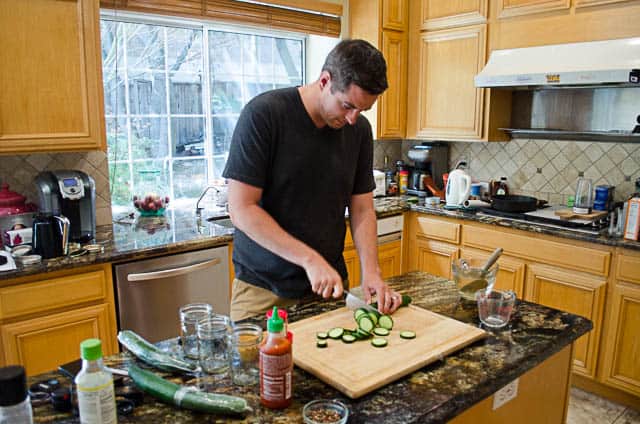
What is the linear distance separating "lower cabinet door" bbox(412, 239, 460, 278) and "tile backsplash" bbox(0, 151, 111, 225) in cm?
198

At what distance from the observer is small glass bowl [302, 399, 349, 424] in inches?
37.0

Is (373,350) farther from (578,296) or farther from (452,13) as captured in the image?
(452,13)

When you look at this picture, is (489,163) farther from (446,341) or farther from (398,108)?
(446,341)

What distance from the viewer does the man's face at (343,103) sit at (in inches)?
57.3

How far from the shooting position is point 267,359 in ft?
3.18

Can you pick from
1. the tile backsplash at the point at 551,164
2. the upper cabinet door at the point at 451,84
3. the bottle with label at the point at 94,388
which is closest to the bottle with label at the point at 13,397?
the bottle with label at the point at 94,388

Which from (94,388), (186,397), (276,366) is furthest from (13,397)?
(276,366)

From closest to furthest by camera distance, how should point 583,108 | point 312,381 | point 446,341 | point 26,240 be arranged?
1. point 312,381
2. point 446,341
3. point 26,240
4. point 583,108

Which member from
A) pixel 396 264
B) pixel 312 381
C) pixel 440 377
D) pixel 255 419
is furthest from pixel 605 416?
pixel 255 419

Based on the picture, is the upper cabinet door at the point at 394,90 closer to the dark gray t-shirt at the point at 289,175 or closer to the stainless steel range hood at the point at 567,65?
the stainless steel range hood at the point at 567,65

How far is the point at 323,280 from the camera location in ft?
4.48

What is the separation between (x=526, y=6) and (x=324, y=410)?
9.35 feet

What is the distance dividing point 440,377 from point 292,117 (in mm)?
887

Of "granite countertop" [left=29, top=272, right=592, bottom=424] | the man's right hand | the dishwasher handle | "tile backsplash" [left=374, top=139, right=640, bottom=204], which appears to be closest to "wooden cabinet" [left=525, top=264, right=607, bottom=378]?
"tile backsplash" [left=374, top=139, right=640, bottom=204]
